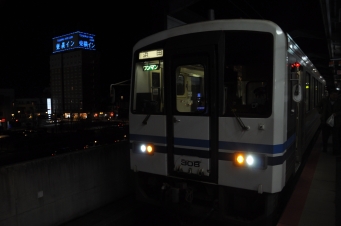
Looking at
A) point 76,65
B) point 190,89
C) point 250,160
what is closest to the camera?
point 250,160

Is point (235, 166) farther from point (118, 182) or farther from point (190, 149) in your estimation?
point (118, 182)

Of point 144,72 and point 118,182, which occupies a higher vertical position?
point 144,72

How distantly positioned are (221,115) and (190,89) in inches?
25.6

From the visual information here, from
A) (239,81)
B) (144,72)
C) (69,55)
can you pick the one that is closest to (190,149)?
(239,81)

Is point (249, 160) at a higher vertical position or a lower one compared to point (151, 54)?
lower

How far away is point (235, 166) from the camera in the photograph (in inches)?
143

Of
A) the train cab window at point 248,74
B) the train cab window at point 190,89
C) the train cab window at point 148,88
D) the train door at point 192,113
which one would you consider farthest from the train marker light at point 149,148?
the train cab window at point 248,74

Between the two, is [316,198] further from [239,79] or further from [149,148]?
[149,148]

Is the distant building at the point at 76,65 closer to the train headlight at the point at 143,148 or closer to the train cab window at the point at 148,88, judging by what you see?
the train cab window at the point at 148,88

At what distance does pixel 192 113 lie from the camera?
394 cm

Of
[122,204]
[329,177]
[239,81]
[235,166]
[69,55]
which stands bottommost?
[122,204]

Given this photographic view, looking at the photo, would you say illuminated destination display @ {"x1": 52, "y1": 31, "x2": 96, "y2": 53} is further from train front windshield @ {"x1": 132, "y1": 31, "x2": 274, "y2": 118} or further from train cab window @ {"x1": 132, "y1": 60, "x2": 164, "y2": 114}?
train front windshield @ {"x1": 132, "y1": 31, "x2": 274, "y2": 118}

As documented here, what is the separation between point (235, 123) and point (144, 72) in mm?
1762

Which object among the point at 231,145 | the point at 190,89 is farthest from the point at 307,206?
the point at 190,89
